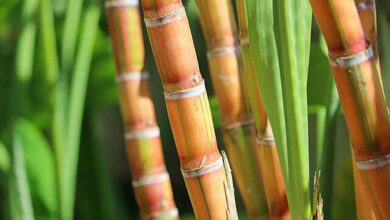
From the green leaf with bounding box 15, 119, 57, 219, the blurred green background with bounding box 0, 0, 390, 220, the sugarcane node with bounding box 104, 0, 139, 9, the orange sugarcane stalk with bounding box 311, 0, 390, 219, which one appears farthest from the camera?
the green leaf with bounding box 15, 119, 57, 219

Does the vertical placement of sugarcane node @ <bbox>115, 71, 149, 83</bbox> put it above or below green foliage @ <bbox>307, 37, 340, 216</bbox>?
above

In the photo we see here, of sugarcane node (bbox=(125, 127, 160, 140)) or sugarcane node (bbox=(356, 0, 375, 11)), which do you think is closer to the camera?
sugarcane node (bbox=(356, 0, 375, 11))

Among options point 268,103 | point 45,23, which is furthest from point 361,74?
point 45,23

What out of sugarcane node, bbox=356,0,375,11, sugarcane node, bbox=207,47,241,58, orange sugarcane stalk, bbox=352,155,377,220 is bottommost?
orange sugarcane stalk, bbox=352,155,377,220

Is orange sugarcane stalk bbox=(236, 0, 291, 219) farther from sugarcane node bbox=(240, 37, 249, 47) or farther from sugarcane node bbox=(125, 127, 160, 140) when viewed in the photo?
sugarcane node bbox=(125, 127, 160, 140)

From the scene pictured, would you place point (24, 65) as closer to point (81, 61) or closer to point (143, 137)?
point (81, 61)

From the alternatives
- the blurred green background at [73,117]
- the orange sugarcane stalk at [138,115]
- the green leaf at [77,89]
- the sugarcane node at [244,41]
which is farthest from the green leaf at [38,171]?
the sugarcane node at [244,41]

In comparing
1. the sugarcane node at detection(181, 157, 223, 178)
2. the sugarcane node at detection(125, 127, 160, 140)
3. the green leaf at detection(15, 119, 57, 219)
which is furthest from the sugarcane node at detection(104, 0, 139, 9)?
the green leaf at detection(15, 119, 57, 219)

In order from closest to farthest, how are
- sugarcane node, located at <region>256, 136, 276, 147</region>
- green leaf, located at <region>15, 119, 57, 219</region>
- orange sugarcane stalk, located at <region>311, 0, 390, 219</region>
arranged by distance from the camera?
orange sugarcane stalk, located at <region>311, 0, 390, 219</region> → sugarcane node, located at <region>256, 136, 276, 147</region> → green leaf, located at <region>15, 119, 57, 219</region>
